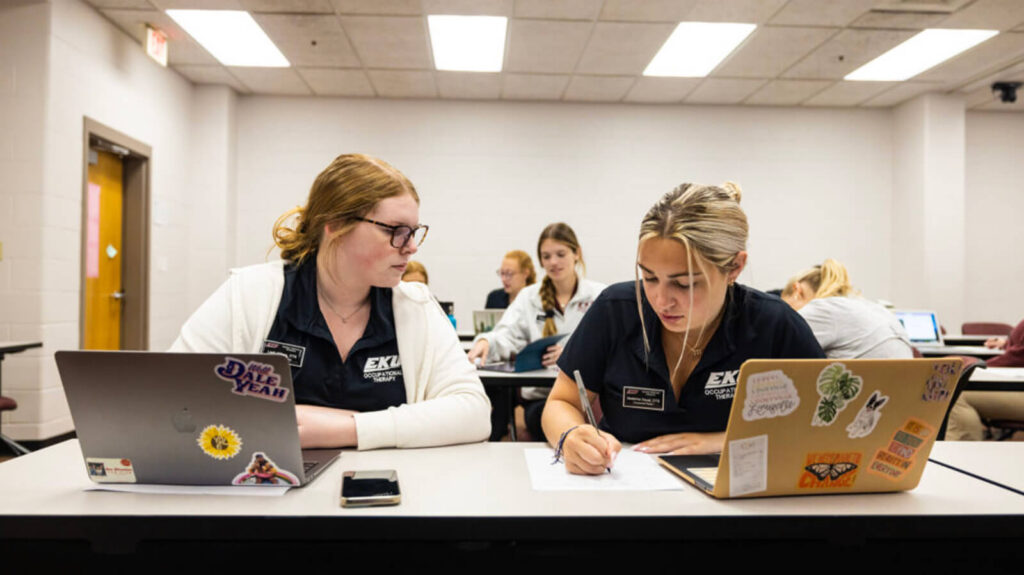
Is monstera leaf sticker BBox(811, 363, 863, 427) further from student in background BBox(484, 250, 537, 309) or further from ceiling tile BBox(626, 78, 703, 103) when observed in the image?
ceiling tile BBox(626, 78, 703, 103)

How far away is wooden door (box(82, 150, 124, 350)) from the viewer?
468 centimetres

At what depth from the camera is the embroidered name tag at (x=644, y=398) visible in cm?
142

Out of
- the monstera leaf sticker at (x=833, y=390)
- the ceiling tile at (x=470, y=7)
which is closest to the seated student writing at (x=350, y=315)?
the monstera leaf sticker at (x=833, y=390)

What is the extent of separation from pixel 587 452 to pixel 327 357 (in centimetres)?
67

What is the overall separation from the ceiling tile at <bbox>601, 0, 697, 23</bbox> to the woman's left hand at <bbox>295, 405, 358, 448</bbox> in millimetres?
3705

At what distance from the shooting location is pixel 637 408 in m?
1.43

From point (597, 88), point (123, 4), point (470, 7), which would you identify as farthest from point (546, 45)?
point (123, 4)

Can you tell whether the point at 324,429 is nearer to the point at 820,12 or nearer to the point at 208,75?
the point at 820,12

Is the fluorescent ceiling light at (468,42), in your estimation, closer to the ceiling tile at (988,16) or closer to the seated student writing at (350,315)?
the ceiling tile at (988,16)

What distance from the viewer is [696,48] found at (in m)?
5.02

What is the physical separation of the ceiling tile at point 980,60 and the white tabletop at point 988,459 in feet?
15.8

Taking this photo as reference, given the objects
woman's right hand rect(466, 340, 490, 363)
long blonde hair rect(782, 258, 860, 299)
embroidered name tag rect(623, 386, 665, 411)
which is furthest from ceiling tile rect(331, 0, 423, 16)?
embroidered name tag rect(623, 386, 665, 411)
